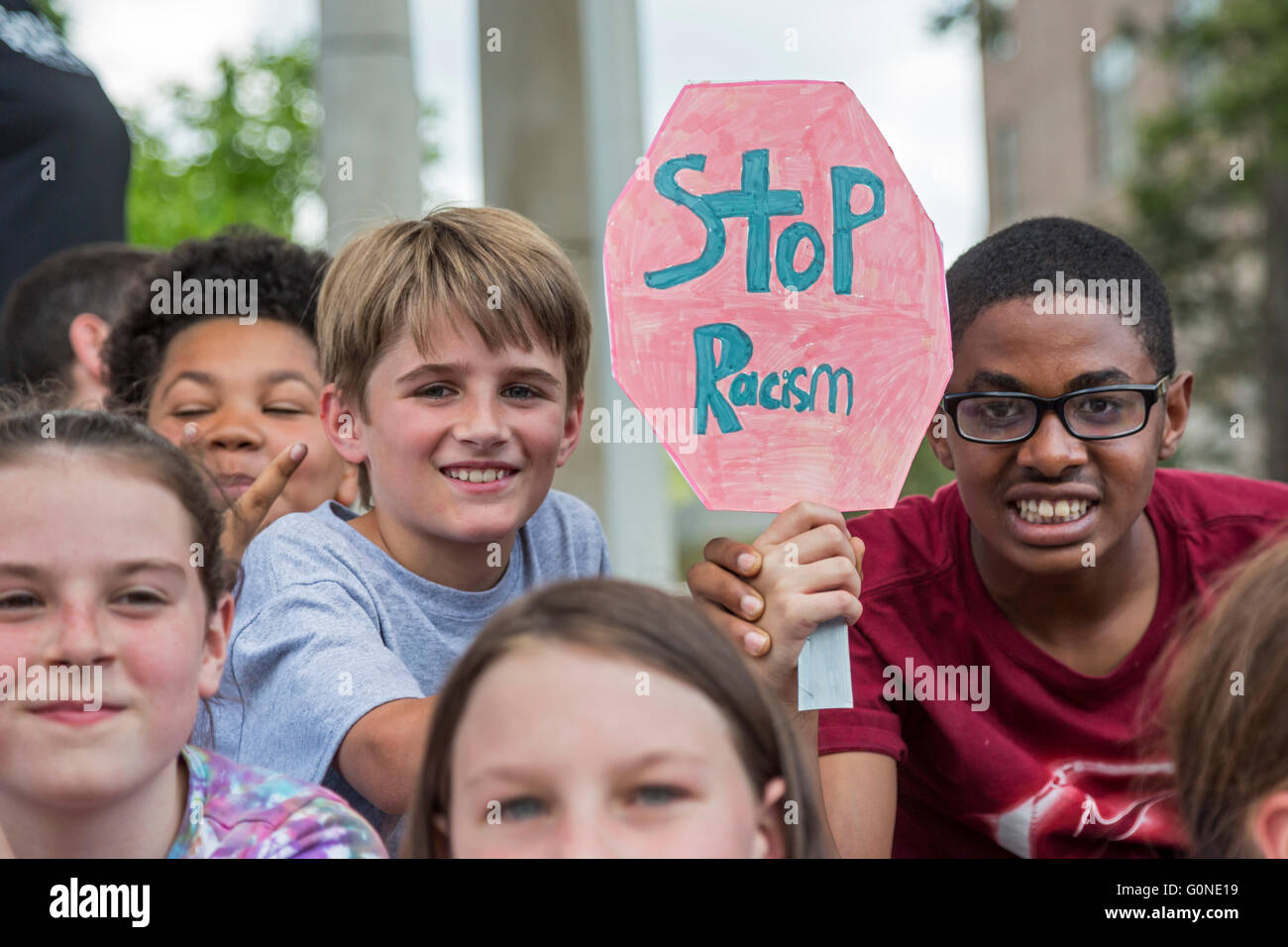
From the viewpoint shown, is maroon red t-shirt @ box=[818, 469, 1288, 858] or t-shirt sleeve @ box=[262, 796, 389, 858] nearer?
t-shirt sleeve @ box=[262, 796, 389, 858]

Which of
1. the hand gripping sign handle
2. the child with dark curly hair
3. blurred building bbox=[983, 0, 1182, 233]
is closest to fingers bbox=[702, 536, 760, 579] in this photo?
the hand gripping sign handle

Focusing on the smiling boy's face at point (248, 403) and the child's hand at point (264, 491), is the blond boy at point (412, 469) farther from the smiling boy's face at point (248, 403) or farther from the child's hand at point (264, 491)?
the smiling boy's face at point (248, 403)

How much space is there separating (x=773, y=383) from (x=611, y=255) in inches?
10.3

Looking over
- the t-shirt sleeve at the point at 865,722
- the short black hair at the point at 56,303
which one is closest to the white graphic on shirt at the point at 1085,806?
the t-shirt sleeve at the point at 865,722

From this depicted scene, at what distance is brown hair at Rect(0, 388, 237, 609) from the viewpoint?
159 cm

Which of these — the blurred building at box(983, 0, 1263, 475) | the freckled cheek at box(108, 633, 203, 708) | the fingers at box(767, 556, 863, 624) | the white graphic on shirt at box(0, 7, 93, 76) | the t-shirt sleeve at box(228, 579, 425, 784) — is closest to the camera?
the freckled cheek at box(108, 633, 203, 708)

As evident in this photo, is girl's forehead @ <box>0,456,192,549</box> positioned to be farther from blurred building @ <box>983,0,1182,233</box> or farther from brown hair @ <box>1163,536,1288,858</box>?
blurred building @ <box>983,0,1182,233</box>

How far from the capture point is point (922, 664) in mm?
2174

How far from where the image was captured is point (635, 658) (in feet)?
4.33

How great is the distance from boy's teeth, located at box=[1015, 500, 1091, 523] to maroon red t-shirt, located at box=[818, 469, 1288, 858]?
0.75 feet

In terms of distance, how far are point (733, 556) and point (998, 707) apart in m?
0.70

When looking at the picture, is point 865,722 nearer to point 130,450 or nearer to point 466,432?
point 466,432

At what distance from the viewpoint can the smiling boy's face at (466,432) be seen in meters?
2.10
